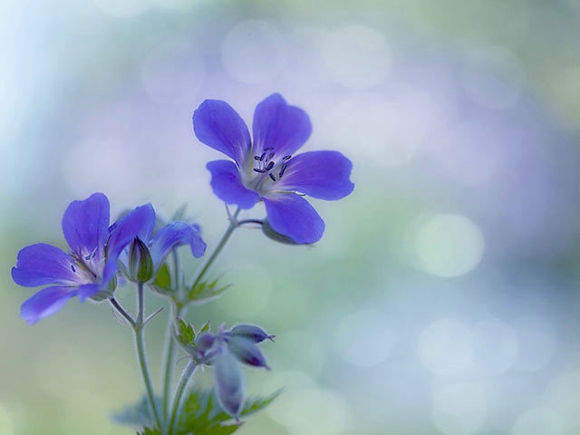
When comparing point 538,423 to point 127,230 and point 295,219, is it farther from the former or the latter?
point 127,230

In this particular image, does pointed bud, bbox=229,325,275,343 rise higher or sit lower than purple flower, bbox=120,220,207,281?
lower

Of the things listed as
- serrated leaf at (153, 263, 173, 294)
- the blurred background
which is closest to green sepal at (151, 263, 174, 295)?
serrated leaf at (153, 263, 173, 294)

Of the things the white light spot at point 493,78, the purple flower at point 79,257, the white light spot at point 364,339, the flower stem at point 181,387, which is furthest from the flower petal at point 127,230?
the white light spot at point 493,78

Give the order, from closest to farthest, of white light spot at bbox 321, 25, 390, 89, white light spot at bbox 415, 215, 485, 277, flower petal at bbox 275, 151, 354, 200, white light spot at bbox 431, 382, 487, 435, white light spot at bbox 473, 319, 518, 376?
flower petal at bbox 275, 151, 354, 200, white light spot at bbox 431, 382, 487, 435, white light spot at bbox 473, 319, 518, 376, white light spot at bbox 415, 215, 485, 277, white light spot at bbox 321, 25, 390, 89

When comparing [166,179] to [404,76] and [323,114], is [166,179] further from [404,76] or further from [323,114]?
[404,76]

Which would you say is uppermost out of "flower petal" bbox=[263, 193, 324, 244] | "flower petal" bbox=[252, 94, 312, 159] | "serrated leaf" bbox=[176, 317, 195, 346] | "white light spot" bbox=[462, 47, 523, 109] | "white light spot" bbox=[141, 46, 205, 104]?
"white light spot" bbox=[462, 47, 523, 109]

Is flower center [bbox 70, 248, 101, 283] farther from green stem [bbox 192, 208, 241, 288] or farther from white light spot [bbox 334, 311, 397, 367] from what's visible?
white light spot [bbox 334, 311, 397, 367]
